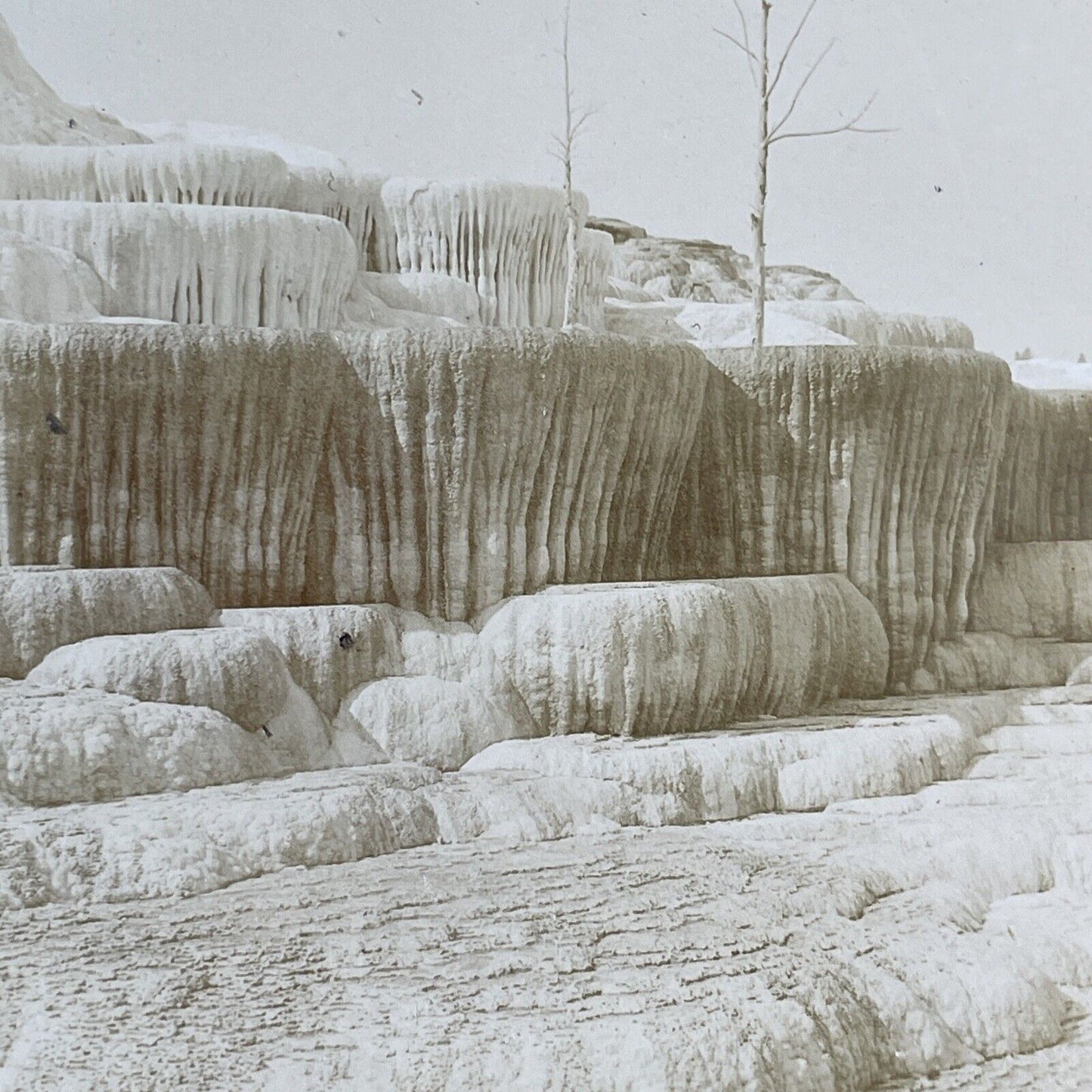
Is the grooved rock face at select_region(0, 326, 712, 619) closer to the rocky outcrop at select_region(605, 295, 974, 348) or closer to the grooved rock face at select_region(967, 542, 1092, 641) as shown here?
the grooved rock face at select_region(967, 542, 1092, 641)

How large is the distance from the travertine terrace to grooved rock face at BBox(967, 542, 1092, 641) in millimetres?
29

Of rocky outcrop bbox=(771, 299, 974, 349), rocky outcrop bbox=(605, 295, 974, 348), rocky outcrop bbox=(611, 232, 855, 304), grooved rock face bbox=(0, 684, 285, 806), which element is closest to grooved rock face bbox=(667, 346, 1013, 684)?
grooved rock face bbox=(0, 684, 285, 806)

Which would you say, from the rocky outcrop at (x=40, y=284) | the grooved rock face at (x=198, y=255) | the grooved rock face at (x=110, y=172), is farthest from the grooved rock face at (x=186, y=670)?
the grooved rock face at (x=110, y=172)

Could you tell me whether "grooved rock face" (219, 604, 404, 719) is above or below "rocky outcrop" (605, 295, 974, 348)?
below

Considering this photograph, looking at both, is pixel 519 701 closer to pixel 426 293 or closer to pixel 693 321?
pixel 426 293

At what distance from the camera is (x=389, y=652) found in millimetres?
6719

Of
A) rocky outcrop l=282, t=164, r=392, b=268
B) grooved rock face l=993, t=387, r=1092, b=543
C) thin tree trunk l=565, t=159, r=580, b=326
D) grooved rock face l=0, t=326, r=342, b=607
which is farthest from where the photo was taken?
Answer: thin tree trunk l=565, t=159, r=580, b=326

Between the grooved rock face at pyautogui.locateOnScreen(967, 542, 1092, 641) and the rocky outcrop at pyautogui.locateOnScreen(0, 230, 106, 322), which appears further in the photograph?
the rocky outcrop at pyautogui.locateOnScreen(0, 230, 106, 322)

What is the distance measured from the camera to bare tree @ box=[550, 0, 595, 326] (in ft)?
45.9

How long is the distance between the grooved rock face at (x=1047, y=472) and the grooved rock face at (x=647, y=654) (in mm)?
2879

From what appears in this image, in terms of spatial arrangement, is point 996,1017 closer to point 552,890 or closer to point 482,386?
point 552,890

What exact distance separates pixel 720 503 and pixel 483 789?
2974mm

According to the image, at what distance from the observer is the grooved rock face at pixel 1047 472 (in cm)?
949

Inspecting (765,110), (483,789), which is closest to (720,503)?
(483,789)
